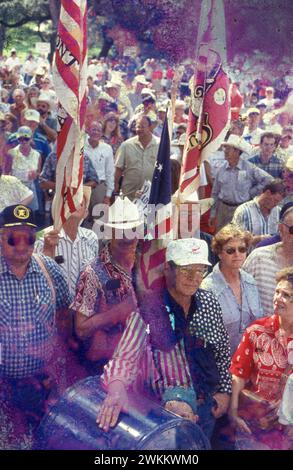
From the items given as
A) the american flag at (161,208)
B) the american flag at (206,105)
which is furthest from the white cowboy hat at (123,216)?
the american flag at (206,105)

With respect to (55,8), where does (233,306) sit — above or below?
below

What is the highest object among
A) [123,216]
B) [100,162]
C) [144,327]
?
[100,162]

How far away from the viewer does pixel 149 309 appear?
3.98 meters

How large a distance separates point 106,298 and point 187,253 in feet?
1.77

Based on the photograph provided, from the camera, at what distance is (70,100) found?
5098 mm

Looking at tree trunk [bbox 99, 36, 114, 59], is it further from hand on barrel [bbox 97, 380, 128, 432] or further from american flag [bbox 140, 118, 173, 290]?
hand on barrel [bbox 97, 380, 128, 432]

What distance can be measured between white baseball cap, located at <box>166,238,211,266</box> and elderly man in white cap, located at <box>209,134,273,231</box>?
345 cm

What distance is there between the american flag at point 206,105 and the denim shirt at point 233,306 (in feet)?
3.65

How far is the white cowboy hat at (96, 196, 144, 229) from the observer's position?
461 cm

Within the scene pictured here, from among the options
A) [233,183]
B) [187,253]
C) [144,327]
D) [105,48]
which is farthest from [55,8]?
[144,327]

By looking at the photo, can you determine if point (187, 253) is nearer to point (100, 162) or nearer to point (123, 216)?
point (123, 216)

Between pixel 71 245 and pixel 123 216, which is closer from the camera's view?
pixel 123 216

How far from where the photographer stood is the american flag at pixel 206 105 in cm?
575

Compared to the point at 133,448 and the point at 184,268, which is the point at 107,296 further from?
the point at 133,448
